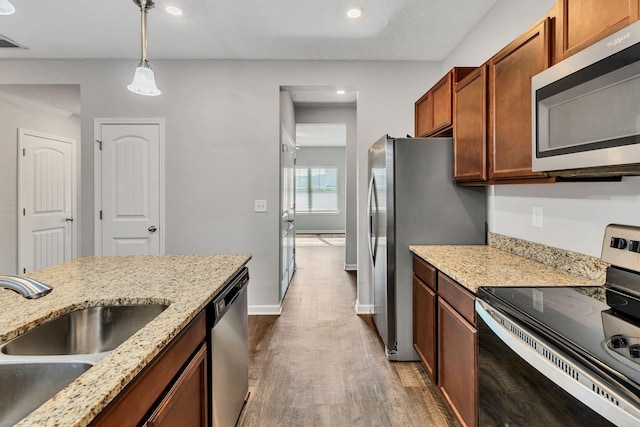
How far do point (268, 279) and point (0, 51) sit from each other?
3450 millimetres

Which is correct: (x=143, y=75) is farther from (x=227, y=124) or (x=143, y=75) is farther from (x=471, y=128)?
(x=471, y=128)

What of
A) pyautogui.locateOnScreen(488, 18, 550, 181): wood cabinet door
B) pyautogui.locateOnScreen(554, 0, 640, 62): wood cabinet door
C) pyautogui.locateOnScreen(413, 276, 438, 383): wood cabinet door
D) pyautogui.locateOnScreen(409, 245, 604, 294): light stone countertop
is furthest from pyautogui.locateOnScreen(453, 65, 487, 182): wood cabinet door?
pyautogui.locateOnScreen(413, 276, 438, 383): wood cabinet door

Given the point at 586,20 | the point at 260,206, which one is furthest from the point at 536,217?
the point at 260,206

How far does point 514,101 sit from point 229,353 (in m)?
1.88

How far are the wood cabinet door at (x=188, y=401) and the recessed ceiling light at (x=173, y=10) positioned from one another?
2.50m

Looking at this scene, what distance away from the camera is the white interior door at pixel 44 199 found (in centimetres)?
433

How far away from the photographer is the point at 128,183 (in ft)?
11.5

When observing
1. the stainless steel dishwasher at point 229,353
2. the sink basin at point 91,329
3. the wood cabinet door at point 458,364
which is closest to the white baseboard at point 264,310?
the stainless steel dishwasher at point 229,353

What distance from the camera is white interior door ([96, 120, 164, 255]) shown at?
3.49 meters

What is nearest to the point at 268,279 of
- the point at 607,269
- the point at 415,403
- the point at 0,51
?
the point at 415,403

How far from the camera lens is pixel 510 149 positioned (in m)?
1.74

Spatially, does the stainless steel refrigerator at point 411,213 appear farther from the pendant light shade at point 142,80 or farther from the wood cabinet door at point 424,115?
the pendant light shade at point 142,80

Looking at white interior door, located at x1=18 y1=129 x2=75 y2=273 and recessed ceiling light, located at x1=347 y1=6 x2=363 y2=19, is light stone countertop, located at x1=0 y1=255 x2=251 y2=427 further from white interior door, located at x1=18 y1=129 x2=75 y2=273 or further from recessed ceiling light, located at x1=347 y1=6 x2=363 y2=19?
white interior door, located at x1=18 y1=129 x2=75 y2=273

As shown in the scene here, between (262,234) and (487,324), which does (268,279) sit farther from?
(487,324)
